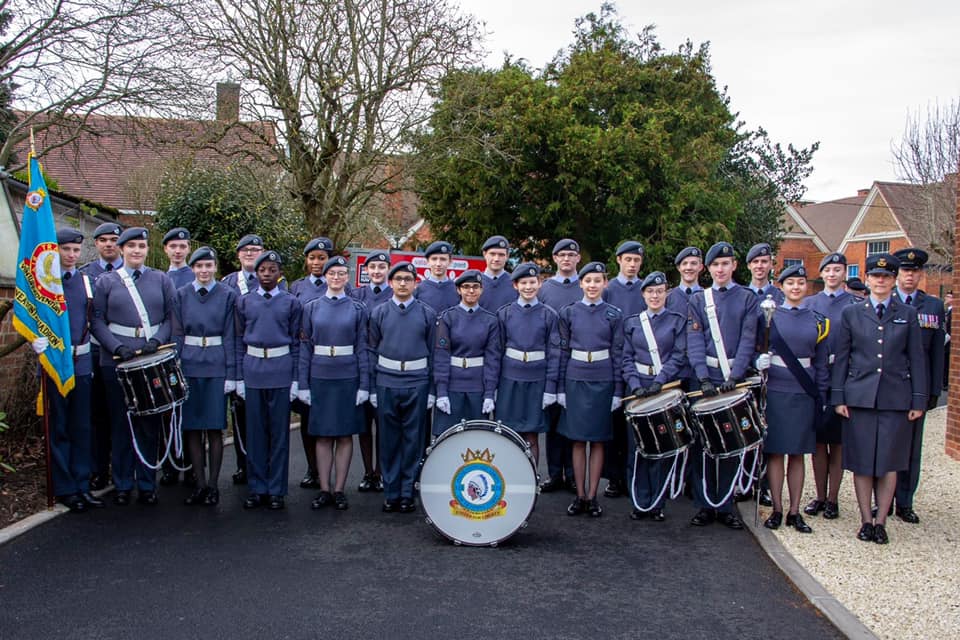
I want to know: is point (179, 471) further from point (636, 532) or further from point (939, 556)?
point (939, 556)

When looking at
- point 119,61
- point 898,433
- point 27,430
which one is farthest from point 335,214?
point 898,433

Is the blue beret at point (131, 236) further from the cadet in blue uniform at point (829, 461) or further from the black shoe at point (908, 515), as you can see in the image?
the black shoe at point (908, 515)

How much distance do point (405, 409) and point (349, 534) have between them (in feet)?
3.83

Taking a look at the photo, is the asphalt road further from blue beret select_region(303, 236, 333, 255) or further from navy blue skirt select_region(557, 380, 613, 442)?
blue beret select_region(303, 236, 333, 255)

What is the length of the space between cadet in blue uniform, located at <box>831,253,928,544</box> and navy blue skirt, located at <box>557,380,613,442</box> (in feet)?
5.83

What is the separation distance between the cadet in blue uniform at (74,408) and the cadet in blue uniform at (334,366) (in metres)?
1.80

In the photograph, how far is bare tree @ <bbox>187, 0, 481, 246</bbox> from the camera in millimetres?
19062

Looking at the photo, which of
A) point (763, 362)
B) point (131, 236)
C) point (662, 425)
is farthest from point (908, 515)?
point (131, 236)

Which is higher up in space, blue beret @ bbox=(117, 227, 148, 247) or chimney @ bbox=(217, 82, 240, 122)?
chimney @ bbox=(217, 82, 240, 122)

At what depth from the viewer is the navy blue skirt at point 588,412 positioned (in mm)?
7004

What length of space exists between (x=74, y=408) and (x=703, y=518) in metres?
5.29

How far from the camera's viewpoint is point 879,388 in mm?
6309

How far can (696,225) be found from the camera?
25.6 metres

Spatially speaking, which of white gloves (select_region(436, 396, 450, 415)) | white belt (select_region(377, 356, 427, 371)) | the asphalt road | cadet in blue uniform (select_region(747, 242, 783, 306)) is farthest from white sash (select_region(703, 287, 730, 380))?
white belt (select_region(377, 356, 427, 371))
